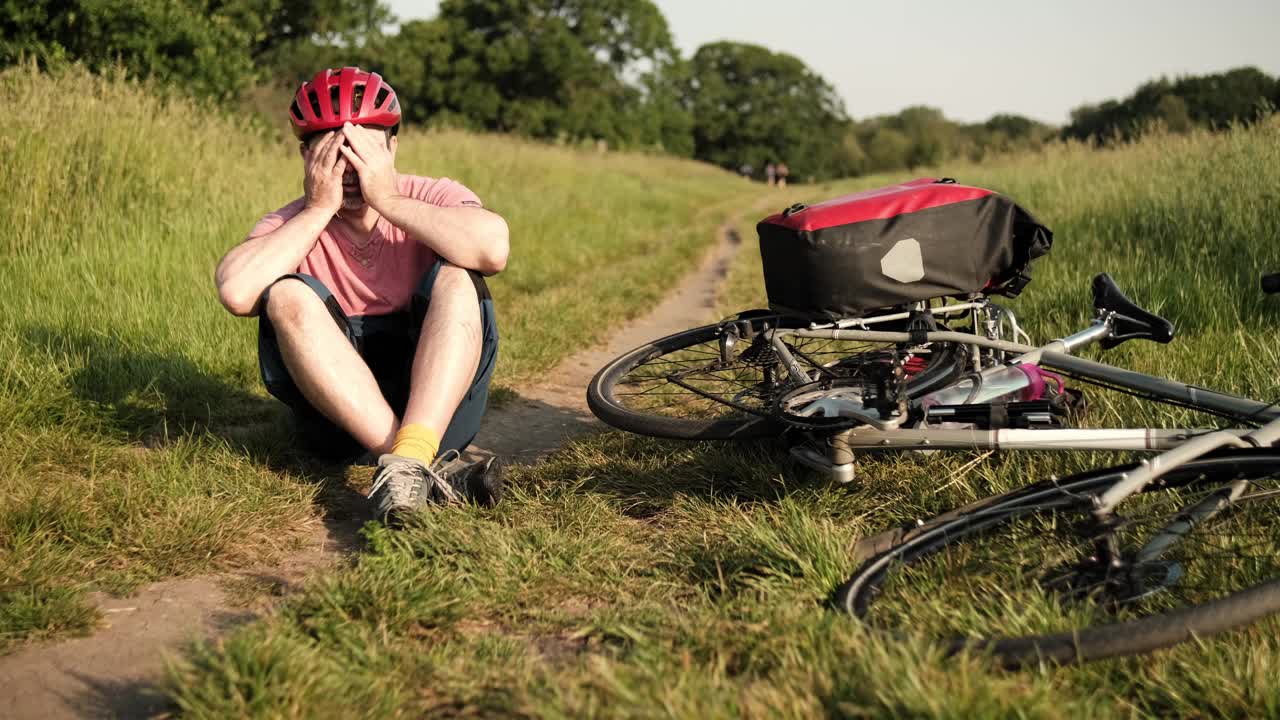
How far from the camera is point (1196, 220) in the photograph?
5.55 meters

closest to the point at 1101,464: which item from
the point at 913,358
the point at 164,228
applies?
the point at 913,358

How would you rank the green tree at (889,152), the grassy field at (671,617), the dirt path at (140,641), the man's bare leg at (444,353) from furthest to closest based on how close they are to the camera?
the green tree at (889,152) → the man's bare leg at (444,353) → the dirt path at (140,641) → the grassy field at (671,617)

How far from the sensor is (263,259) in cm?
284

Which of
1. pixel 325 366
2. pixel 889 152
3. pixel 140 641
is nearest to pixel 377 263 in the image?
pixel 325 366

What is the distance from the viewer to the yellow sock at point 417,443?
108 inches

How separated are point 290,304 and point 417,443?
23.0 inches

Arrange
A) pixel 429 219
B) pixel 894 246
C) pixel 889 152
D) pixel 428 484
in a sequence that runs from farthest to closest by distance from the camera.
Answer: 1. pixel 889 152
2. pixel 429 219
3. pixel 428 484
4. pixel 894 246

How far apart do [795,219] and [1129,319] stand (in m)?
1.06

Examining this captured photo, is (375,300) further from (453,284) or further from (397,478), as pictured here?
(397,478)

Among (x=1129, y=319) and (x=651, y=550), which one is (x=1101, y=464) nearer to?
(x=1129, y=319)

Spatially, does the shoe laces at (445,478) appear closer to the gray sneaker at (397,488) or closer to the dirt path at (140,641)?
the gray sneaker at (397,488)

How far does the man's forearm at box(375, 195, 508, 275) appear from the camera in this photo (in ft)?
9.64

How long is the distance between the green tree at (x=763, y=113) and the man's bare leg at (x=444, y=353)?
5890cm

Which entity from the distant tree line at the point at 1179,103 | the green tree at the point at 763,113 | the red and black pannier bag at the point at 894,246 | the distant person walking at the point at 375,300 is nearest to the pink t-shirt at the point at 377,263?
the distant person walking at the point at 375,300
